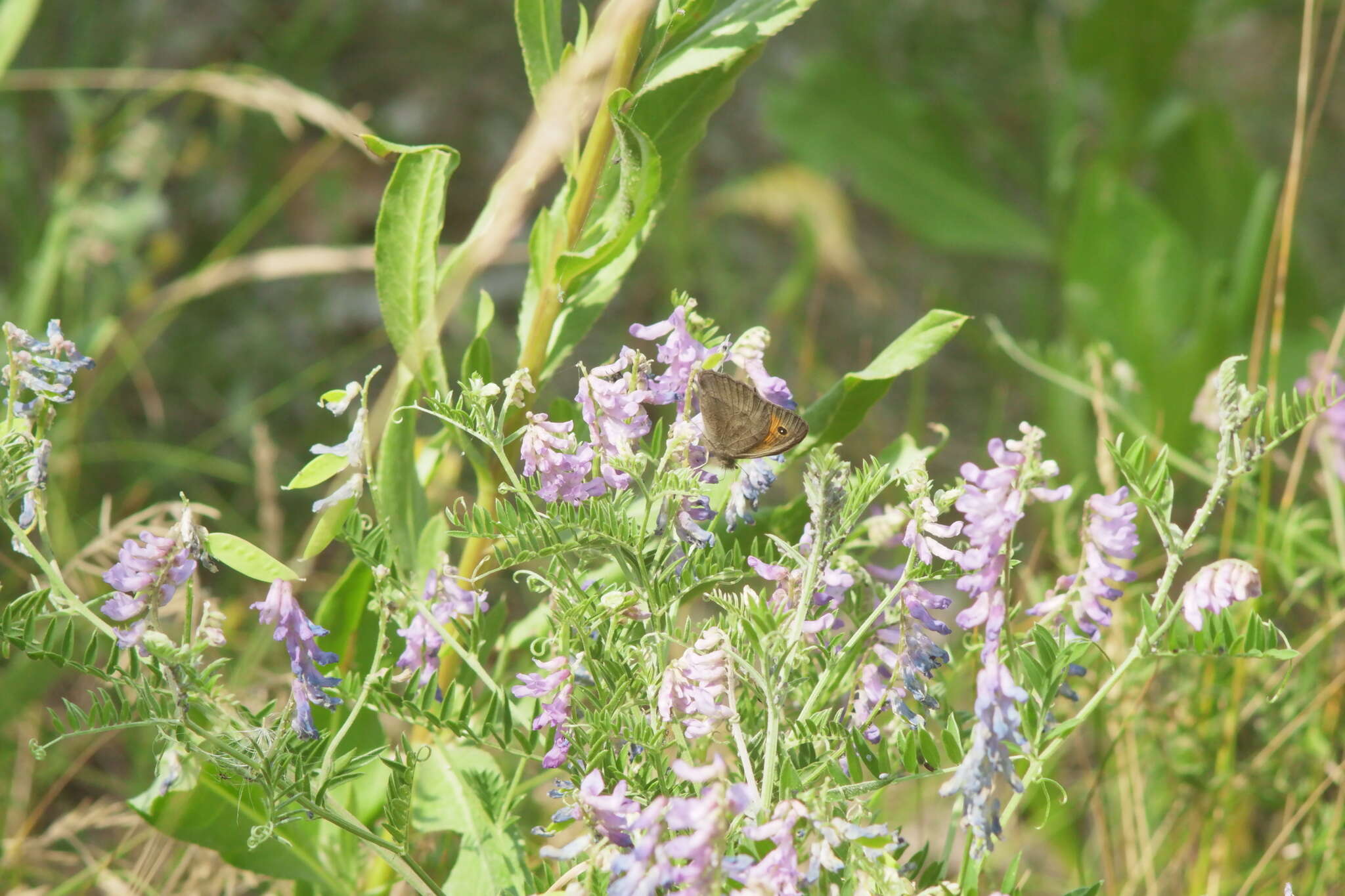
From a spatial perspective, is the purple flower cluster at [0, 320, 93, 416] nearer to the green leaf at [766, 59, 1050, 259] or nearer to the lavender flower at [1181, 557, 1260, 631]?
the lavender flower at [1181, 557, 1260, 631]

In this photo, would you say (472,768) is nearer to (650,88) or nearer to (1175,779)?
(650,88)

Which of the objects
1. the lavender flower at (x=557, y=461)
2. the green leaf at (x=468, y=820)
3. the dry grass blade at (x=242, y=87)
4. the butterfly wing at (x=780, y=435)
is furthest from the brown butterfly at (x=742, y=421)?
the dry grass blade at (x=242, y=87)

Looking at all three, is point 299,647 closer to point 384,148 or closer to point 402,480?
point 402,480

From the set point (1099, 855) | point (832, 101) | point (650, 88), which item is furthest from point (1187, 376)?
point (650, 88)

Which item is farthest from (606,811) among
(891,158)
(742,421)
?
(891,158)

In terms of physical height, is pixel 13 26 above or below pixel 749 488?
above

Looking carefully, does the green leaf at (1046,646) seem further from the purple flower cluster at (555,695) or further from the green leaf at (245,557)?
the green leaf at (245,557)
